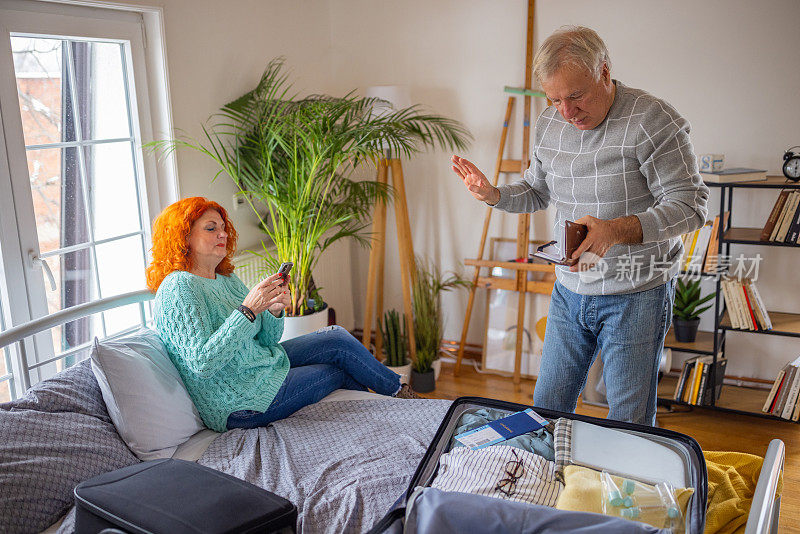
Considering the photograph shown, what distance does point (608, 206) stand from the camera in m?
1.88

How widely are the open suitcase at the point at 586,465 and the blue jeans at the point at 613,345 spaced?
0.67 feet

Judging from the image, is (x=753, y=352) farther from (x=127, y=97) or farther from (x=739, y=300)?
(x=127, y=97)

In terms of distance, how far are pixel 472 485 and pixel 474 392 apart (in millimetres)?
2305

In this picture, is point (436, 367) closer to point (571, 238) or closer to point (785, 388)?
point (785, 388)

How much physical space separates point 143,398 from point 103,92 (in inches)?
55.0

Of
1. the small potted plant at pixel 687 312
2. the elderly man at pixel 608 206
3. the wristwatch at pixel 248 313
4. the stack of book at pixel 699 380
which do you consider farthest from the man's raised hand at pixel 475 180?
the stack of book at pixel 699 380

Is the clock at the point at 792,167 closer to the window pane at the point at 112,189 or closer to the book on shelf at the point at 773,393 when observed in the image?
the book on shelf at the point at 773,393

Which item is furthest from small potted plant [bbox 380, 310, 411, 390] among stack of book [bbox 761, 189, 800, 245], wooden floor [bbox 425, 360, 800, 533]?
stack of book [bbox 761, 189, 800, 245]

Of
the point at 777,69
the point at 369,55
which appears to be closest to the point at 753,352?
the point at 777,69

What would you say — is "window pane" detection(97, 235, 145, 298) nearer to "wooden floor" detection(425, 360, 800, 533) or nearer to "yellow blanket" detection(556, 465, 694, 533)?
"wooden floor" detection(425, 360, 800, 533)

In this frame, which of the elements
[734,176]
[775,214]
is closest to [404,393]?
[734,176]

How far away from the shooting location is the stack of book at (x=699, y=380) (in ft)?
11.0

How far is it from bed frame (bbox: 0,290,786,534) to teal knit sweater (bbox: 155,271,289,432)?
246 mm

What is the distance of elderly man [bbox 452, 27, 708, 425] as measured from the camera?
1.74 m
